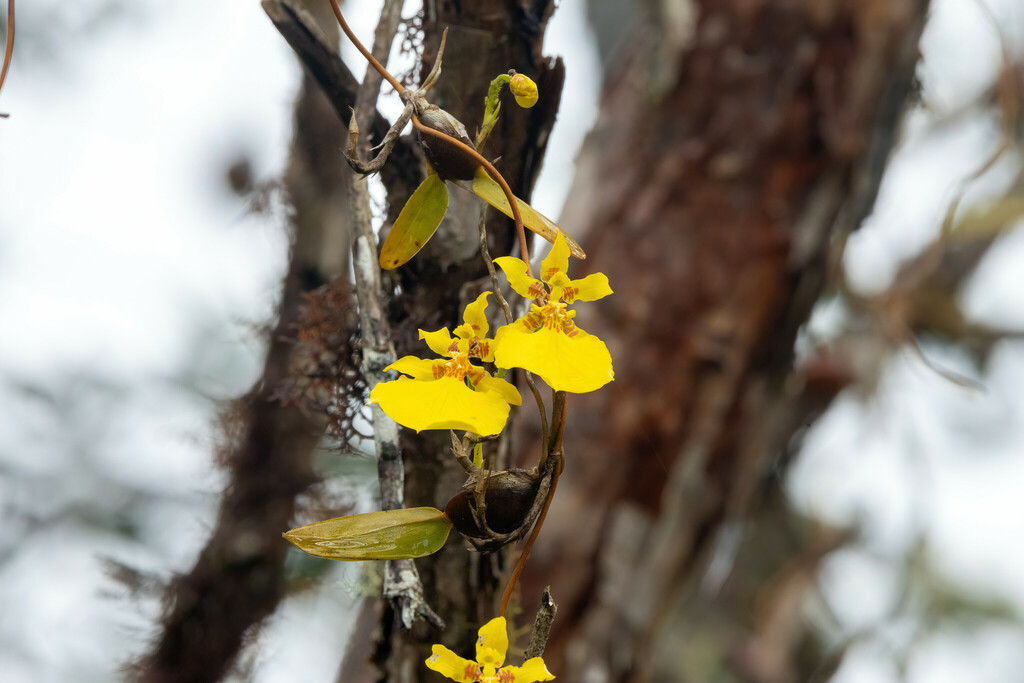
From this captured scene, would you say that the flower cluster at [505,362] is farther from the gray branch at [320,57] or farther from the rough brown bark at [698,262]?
the rough brown bark at [698,262]

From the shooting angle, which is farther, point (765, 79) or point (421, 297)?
point (765, 79)

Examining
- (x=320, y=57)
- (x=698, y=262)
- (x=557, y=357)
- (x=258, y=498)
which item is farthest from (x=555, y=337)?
(x=698, y=262)

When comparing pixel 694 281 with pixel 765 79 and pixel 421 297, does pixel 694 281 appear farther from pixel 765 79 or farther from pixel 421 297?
pixel 421 297

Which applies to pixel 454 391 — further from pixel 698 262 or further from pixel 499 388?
pixel 698 262

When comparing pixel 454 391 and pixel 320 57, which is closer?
pixel 454 391

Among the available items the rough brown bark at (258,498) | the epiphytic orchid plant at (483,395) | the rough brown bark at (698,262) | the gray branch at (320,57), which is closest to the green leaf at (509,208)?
the epiphytic orchid plant at (483,395)

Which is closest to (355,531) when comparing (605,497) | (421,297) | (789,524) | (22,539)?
(421,297)
